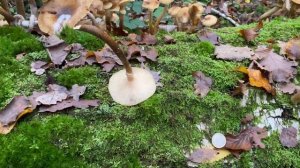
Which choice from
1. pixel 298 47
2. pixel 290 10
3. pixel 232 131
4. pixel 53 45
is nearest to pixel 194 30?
pixel 290 10

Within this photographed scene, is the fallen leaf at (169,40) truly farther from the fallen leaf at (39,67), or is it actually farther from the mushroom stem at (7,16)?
the mushroom stem at (7,16)

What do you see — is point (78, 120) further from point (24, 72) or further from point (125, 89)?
point (24, 72)

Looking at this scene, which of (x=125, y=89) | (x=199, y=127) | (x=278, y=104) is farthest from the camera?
(x=278, y=104)

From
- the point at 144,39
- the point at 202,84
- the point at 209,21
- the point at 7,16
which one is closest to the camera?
the point at 202,84

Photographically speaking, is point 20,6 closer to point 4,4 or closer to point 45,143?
point 4,4

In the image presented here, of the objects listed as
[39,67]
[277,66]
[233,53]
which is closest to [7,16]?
[39,67]

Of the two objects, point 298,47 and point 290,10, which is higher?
point 298,47

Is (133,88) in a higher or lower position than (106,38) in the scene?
lower
